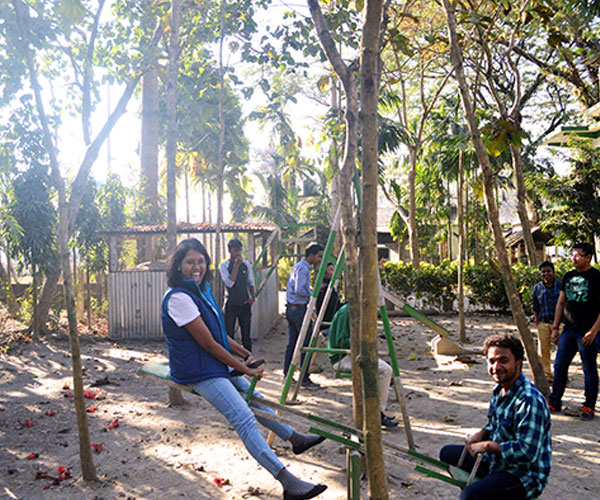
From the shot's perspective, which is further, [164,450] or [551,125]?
[551,125]

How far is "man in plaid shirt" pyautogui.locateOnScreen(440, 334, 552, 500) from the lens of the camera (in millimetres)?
2682

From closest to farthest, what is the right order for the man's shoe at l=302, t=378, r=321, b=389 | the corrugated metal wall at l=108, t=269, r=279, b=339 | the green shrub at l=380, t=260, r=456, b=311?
the man's shoe at l=302, t=378, r=321, b=389
the corrugated metal wall at l=108, t=269, r=279, b=339
the green shrub at l=380, t=260, r=456, b=311

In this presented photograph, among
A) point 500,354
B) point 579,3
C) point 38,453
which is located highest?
point 579,3

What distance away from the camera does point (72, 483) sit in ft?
14.1

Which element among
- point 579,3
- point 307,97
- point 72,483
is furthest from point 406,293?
point 307,97

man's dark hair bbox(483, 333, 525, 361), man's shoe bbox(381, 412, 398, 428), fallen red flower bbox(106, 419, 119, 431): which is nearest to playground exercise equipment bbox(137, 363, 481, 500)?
man's dark hair bbox(483, 333, 525, 361)

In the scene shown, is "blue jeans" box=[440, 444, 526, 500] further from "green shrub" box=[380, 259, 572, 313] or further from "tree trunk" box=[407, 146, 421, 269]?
"tree trunk" box=[407, 146, 421, 269]

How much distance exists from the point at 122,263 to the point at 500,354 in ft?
45.2

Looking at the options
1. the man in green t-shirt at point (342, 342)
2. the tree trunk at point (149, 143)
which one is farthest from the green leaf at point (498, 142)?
the tree trunk at point (149, 143)

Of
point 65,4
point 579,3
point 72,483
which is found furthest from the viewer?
point 579,3

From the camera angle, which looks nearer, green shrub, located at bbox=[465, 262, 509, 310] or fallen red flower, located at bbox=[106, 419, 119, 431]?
fallen red flower, located at bbox=[106, 419, 119, 431]

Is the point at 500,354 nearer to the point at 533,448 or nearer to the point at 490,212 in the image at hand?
the point at 533,448

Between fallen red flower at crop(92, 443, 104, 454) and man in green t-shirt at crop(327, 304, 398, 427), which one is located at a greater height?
man in green t-shirt at crop(327, 304, 398, 427)

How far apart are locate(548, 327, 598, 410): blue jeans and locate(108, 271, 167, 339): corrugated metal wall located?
7.88 m
